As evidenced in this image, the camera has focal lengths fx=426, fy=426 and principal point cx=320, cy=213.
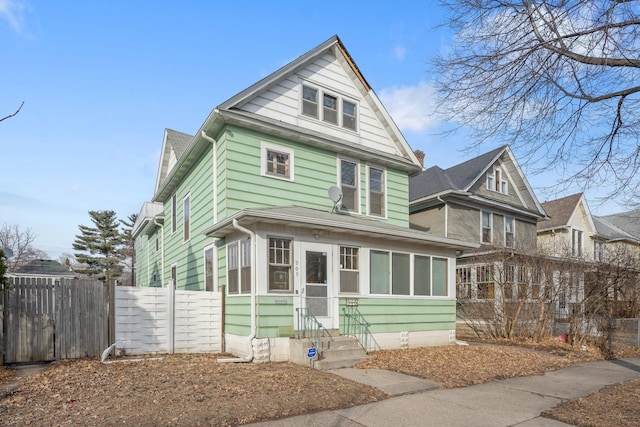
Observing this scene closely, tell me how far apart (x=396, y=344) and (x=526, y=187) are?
14.6 metres

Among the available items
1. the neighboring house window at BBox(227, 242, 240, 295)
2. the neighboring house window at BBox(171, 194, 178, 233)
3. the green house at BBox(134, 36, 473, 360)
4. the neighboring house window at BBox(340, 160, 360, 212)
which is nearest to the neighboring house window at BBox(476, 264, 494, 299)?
the green house at BBox(134, 36, 473, 360)

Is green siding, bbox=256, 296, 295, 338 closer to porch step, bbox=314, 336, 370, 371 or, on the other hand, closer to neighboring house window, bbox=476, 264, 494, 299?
porch step, bbox=314, 336, 370, 371

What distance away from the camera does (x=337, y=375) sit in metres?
7.75

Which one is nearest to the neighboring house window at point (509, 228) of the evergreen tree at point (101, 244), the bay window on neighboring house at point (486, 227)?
the bay window on neighboring house at point (486, 227)

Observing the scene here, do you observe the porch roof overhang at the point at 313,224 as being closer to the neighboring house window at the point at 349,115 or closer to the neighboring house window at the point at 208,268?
the neighboring house window at the point at 208,268

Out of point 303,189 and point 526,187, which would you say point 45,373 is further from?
point 526,187

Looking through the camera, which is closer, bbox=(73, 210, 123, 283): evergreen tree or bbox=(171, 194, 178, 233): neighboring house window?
bbox=(171, 194, 178, 233): neighboring house window

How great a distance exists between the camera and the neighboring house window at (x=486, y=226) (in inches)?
779

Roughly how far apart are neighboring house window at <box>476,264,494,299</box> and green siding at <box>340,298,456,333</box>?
237 centimetres

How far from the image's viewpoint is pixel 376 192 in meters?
13.4

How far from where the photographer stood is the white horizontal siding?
11492 mm

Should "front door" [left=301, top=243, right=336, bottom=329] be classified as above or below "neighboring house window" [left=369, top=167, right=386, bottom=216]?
below

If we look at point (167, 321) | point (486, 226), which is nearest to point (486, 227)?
point (486, 226)

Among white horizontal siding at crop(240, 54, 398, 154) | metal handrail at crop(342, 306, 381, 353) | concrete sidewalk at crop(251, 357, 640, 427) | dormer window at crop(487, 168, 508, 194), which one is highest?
white horizontal siding at crop(240, 54, 398, 154)
